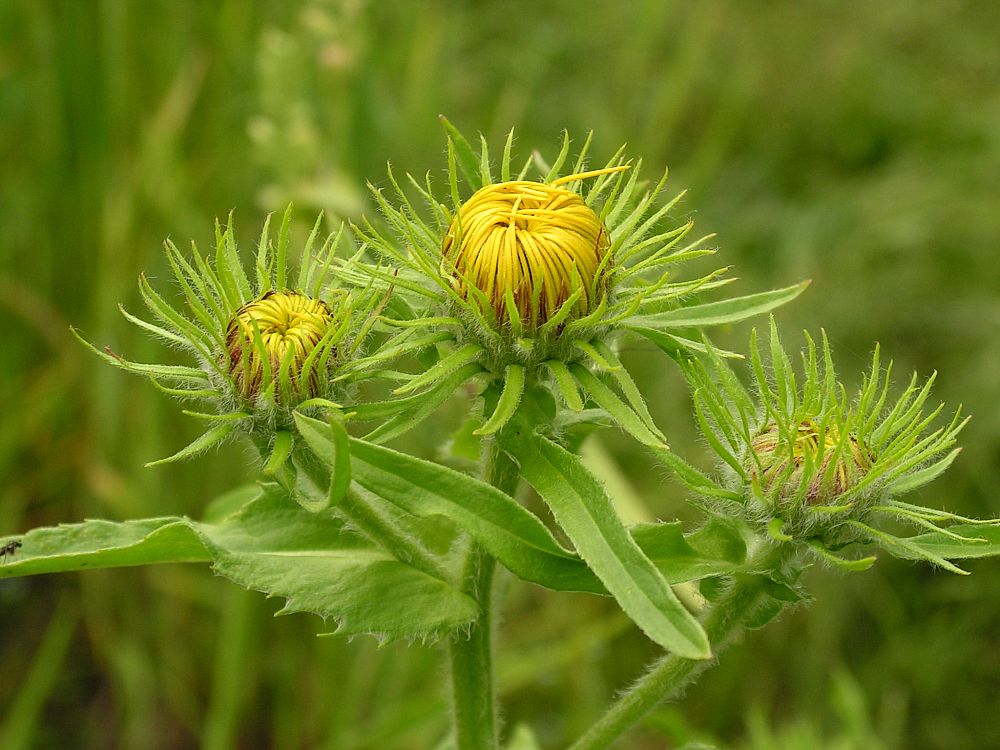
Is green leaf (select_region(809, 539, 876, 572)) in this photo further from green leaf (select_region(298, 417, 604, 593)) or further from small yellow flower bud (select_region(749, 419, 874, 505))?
green leaf (select_region(298, 417, 604, 593))

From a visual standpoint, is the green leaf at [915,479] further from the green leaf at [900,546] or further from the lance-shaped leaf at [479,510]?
the lance-shaped leaf at [479,510]

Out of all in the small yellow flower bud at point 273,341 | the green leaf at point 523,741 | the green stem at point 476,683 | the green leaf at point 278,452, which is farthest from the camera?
the green leaf at point 523,741

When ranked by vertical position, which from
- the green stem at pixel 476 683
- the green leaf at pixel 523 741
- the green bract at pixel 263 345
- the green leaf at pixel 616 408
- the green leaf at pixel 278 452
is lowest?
the green leaf at pixel 523 741

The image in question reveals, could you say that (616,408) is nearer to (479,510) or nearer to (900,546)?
(479,510)

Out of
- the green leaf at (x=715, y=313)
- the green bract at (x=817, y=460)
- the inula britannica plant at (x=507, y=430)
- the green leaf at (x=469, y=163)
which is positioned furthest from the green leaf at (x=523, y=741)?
the green leaf at (x=469, y=163)

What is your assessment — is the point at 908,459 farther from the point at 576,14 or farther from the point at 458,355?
the point at 576,14

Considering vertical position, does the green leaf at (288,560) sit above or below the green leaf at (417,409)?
below

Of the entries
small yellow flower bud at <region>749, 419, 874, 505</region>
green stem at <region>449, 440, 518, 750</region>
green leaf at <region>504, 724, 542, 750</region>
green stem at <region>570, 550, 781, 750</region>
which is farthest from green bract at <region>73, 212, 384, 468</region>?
green leaf at <region>504, 724, 542, 750</region>
